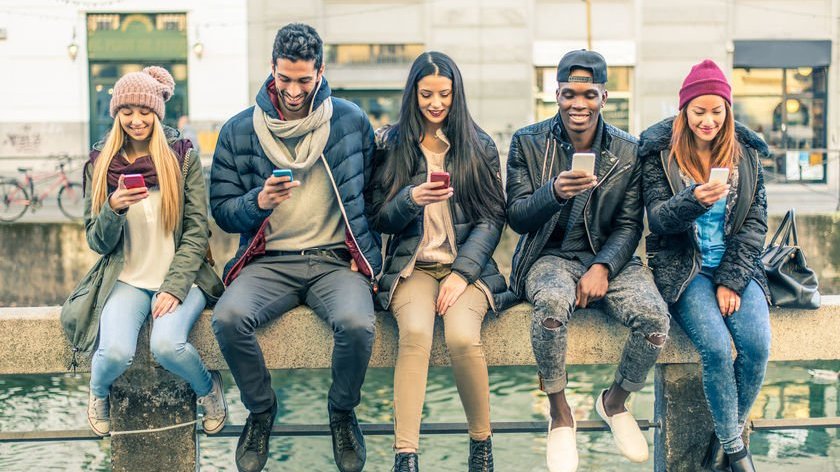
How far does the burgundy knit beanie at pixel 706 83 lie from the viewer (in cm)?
401

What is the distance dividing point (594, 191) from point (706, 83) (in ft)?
2.01

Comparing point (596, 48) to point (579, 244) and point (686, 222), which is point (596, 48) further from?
point (686, 222)

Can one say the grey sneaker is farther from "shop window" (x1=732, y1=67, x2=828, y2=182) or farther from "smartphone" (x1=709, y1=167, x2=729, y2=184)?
"shop window" (x1=732, y1=67, x2=828, y2=182)

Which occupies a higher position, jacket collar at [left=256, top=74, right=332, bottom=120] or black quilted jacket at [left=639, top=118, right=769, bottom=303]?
jacket collar at [left=256, top=74, right=332, bottom=120]

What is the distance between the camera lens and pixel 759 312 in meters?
3.95

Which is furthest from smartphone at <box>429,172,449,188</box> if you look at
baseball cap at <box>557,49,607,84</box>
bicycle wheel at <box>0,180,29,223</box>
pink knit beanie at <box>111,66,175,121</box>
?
bicycle wheel at <box>0,180,29,223</box>

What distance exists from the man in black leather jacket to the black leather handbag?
522 millimetres

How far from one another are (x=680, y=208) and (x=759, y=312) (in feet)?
1.75

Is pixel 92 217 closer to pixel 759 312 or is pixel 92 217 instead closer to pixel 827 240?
pixel 759 312

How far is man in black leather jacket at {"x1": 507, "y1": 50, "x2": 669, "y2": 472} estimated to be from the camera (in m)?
3.79

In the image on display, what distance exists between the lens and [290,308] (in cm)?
405

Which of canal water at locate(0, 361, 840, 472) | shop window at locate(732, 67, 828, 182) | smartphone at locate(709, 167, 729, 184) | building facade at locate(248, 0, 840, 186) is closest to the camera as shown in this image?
smartphone at locate(709, 167, 729, 184)

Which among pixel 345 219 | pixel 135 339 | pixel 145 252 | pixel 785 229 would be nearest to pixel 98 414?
pixel 135 339

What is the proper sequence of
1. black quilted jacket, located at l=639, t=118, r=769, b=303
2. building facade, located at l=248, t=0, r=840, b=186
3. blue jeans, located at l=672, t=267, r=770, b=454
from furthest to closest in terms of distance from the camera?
1. building facade, located at l=248, t=0, r=840, b=186
2. black quilted jacket, located at l=639, t=118, r=769, b=303
3. blue jeans, located at l=672, t=267, r=770, b=454
